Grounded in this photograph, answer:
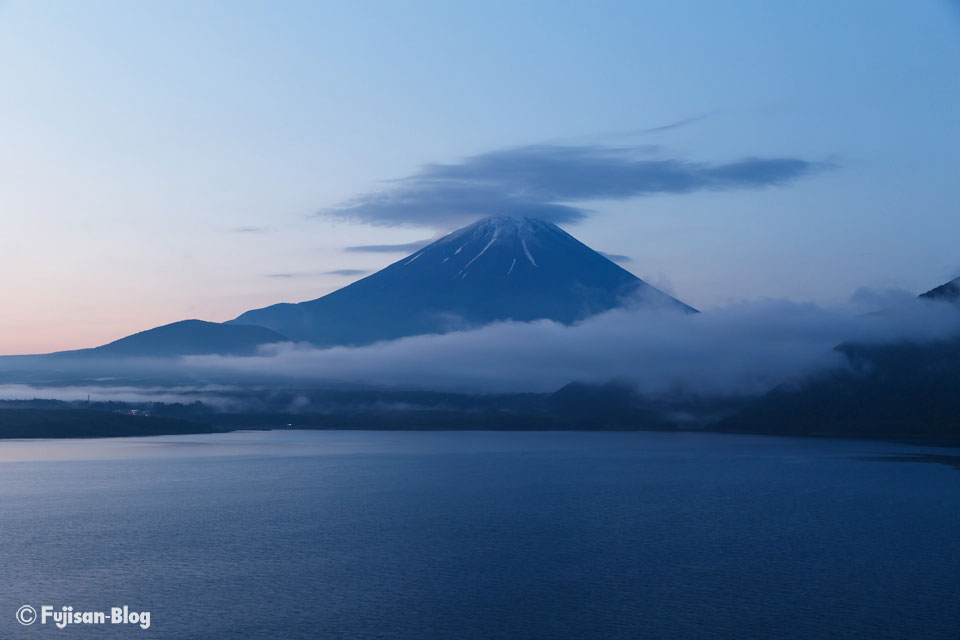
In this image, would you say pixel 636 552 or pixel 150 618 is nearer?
pixel 150 618

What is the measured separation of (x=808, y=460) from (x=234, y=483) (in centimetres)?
11117

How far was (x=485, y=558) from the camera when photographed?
58.6 m

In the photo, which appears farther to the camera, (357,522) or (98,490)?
(98,490)

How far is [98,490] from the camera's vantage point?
4031 inches

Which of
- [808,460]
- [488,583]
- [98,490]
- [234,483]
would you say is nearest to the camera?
[488,583]

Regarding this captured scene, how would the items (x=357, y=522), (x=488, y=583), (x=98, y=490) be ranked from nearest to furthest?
(x=488, y=583) < (x=357, y=522) < (x=98, y=490)

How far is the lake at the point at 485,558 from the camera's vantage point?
42.8m

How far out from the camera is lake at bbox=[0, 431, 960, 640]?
4278cm

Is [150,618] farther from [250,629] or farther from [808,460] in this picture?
[808,460]

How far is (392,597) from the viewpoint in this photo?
47.3m

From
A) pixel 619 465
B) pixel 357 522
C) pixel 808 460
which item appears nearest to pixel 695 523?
pixel 357 522

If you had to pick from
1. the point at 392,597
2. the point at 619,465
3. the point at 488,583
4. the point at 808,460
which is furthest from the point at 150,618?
the point at 808,460

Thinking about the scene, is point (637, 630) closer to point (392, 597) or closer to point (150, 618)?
point (392, 597)

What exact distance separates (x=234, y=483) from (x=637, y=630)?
79896 mm
